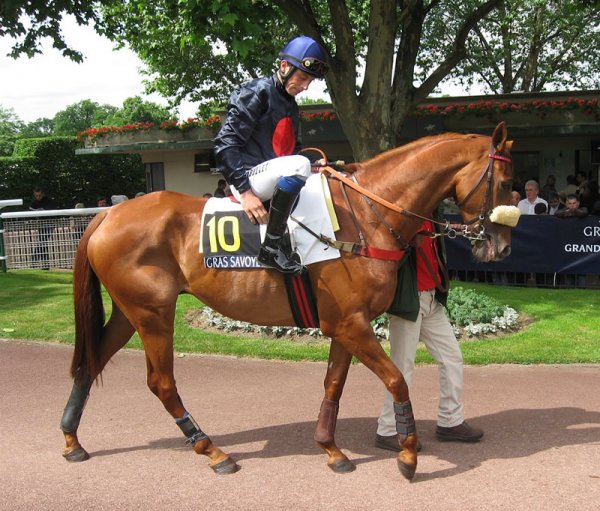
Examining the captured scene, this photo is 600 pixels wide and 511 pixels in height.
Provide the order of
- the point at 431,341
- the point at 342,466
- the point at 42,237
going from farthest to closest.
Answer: the point at 42,237
the point at 431,341
the point at 342,466

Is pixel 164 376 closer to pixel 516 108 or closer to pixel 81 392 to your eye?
pixel 81 392

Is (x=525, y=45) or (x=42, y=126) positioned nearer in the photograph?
(x=525, y=45)

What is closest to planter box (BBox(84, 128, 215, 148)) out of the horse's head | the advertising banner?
the advertising banner

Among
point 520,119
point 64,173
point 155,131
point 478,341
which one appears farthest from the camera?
point 64,173

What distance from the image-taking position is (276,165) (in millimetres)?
4039

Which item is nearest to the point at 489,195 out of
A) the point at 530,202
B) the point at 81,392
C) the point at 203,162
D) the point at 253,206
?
the point at 253,206

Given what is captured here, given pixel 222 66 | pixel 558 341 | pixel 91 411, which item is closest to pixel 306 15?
pixel 558 341

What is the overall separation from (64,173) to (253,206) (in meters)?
24.5

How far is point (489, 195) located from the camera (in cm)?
405

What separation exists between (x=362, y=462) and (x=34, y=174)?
23.9 meters

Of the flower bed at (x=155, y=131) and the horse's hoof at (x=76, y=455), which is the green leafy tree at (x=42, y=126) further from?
the horse's hoof at (x=76, y=455)

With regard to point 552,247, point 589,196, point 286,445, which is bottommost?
point 286,445

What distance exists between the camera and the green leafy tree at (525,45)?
24.5 meters

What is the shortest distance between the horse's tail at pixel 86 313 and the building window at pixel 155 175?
18.9 metres
